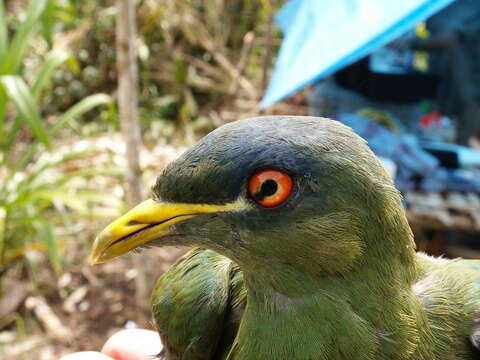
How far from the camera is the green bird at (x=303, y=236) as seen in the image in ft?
3.90

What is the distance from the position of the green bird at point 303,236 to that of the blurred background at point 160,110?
6.39ft

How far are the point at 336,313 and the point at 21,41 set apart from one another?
12.7 ft

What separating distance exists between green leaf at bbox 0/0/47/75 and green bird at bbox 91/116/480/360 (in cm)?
334

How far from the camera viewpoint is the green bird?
1188 mm

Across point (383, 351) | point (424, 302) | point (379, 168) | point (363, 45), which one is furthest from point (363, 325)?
point (363, 45)

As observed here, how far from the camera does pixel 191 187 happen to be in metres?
1.21

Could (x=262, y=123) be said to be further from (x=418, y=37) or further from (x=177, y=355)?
(x=418, y=37)

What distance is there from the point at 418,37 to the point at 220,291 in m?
6.69

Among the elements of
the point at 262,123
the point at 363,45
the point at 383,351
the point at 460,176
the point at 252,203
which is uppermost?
the point at 363,45

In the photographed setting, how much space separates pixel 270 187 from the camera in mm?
1186

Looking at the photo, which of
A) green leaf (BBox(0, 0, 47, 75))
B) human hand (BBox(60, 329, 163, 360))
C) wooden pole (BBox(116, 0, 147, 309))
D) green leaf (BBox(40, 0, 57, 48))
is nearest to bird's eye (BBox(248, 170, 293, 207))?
human hand (BBox(60, 329, 163, 360))

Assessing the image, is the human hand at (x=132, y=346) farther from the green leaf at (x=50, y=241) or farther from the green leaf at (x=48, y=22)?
the green leaf at (x=48, y=22)

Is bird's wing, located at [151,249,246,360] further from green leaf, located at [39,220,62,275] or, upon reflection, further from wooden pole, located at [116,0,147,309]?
green leaf, located at [39,220,62,275]

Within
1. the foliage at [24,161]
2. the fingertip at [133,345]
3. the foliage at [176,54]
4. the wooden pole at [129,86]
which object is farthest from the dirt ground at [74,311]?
the foliage at [176,54]
